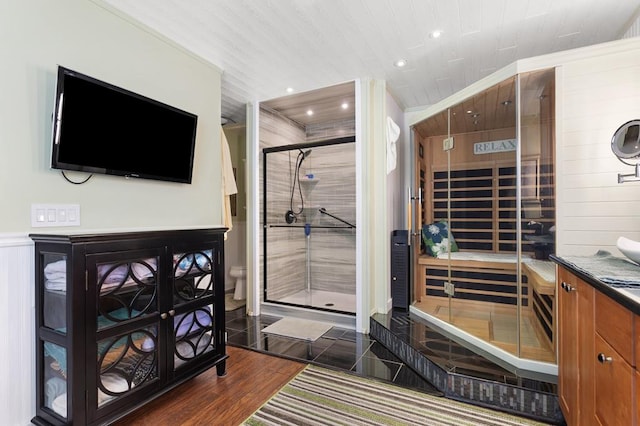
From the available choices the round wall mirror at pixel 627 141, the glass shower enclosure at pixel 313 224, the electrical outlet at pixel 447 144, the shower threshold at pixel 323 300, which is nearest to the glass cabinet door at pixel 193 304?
the shower threshold at pixel 323 300

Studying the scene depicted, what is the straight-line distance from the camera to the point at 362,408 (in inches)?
74.7

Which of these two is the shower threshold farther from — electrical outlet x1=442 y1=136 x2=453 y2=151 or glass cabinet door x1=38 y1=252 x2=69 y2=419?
glass cabinet door x1=38 y1=252 x2=69 y2=419

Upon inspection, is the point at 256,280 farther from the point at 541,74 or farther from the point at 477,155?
the point at 541,74

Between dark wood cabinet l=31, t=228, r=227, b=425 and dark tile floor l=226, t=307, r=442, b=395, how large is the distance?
2.68ft

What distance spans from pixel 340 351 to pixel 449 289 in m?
1.22

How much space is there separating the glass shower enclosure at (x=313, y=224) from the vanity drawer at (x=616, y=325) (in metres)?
2.90

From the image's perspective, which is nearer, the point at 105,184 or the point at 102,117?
the point at 102,117

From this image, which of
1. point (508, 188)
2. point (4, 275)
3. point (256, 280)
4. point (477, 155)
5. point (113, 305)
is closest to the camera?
point (4, 275)

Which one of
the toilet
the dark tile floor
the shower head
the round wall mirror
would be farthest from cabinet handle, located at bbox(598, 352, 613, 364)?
the toilet

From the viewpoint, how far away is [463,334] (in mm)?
2508

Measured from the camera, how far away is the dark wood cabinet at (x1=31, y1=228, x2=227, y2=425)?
59.5 inches

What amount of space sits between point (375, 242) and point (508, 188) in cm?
127

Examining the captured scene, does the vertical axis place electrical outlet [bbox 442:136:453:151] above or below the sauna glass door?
above

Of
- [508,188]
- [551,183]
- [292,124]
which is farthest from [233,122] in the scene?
[551,183]
